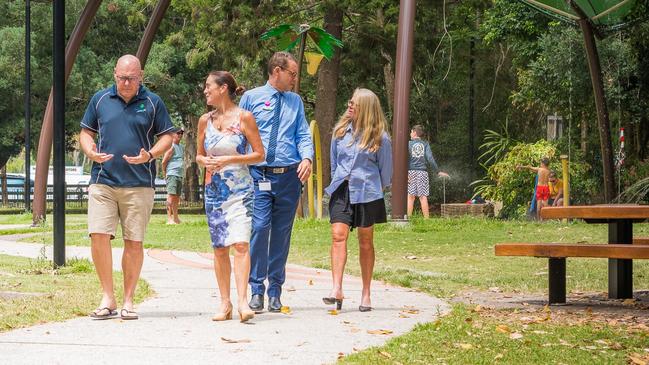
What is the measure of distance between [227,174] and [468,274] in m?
4.14

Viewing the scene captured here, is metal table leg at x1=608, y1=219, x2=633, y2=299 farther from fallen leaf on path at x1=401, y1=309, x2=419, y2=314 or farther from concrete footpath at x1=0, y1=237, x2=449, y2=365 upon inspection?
fallen leaf on path at x1=401, y1=309, x2=419, y2=314

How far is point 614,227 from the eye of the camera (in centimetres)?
970

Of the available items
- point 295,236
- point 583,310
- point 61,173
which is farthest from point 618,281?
point 295,236

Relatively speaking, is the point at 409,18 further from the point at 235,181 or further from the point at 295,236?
the point at 235,181

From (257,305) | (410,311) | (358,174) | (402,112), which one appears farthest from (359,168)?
(402,112)

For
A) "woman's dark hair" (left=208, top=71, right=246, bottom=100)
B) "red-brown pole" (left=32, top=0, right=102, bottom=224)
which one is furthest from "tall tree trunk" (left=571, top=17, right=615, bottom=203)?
"woman's dark hair" (left=208, top=71, right=246, bottom=100)

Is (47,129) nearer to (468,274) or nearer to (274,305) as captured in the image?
(468,274)

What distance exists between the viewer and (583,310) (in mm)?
8883

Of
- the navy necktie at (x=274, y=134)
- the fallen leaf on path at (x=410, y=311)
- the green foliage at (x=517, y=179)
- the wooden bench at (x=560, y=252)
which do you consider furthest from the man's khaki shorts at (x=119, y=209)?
the green foliage at (x=517, y=179)

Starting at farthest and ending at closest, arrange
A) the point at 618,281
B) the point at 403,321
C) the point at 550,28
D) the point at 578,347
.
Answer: the point at 550,28 → the point at 618,281 → the point at 403,321 → the point at 578,347

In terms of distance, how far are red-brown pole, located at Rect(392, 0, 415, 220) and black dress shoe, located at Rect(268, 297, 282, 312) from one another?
9.56 metres

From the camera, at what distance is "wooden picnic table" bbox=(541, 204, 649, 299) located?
8836 millimetres

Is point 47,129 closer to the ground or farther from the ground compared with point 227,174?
farther from the ground

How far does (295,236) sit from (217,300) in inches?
303
